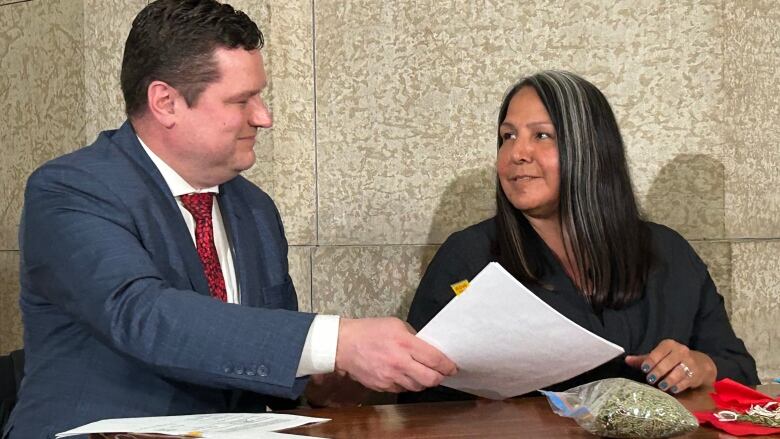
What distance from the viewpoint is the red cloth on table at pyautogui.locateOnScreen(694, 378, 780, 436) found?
6.29ft

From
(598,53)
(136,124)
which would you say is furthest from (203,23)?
(598,53)

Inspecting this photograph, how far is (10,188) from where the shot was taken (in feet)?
14.3

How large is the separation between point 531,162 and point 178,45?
109 cm

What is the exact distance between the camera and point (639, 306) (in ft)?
9.96

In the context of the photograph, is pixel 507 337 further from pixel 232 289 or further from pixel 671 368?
pixel 232 289

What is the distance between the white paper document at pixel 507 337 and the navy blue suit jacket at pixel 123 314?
0.99 feet

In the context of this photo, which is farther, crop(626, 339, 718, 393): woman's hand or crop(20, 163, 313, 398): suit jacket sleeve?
crop(626, 339, 718, 393): woman's hand

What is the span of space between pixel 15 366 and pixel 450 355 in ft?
4.07

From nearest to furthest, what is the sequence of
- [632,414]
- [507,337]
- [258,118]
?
[632,414], [507,337], [258,118]

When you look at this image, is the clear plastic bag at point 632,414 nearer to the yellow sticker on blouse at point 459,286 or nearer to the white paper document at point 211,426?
the white paper document at point 211,426

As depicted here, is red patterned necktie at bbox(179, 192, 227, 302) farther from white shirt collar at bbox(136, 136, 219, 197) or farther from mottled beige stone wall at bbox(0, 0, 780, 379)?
mottled beige stone wall at bbox(0, 0, 780, 379)

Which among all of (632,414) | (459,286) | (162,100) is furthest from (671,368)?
(162,100)

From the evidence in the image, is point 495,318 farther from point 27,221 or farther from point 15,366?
point 15,366

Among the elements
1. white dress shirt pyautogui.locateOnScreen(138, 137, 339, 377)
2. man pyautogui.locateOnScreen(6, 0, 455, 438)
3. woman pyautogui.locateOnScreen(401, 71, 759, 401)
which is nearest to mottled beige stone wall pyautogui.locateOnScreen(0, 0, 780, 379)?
woman pyautogui.locateOnScreen(401, 71, 759, 401)
